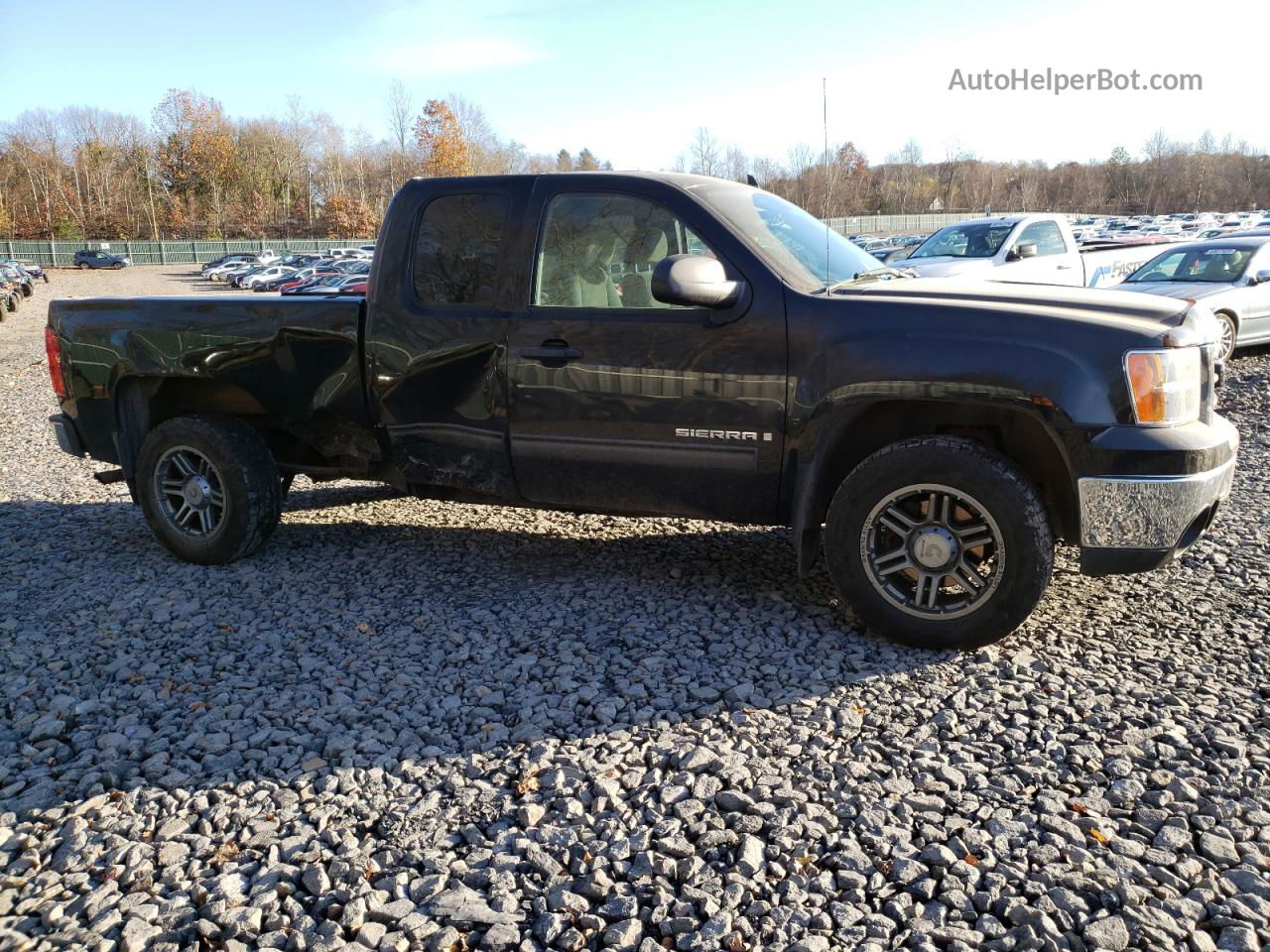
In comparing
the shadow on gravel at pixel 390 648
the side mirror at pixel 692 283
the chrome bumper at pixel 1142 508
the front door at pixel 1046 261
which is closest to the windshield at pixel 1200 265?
the front door at pixel 1046 261

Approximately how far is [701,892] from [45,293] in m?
53.8

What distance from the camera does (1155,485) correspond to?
12.5 ft

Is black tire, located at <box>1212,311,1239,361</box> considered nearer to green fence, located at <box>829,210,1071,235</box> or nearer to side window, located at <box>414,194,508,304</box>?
side window, located at <box>414,194,508,304</box>

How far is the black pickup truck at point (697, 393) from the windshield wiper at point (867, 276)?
1.2 inches

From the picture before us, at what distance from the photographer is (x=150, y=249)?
76562 millimetres

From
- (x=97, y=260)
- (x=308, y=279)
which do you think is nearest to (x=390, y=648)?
(x=308, y=279)

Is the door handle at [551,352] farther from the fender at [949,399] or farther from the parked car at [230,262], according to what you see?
the parked car at [230,262]

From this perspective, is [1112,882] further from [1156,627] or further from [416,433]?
[416,433]

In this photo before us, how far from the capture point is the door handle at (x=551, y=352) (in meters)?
4.67

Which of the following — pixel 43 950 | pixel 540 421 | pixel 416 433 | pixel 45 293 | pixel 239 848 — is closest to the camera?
pixel 43 950

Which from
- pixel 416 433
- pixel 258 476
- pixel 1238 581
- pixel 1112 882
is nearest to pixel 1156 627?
pixel 1238 581

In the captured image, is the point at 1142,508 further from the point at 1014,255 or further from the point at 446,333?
the point at 1014,255

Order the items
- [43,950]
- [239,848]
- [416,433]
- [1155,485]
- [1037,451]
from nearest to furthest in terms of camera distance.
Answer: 1. [43,950]
2. [239,848]
3. [1155,485]
4. [1037,451]
5. [416,433]

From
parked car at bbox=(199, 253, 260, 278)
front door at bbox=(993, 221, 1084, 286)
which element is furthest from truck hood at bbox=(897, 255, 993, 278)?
parked car at bbox=(199, 253, 260, 278)
